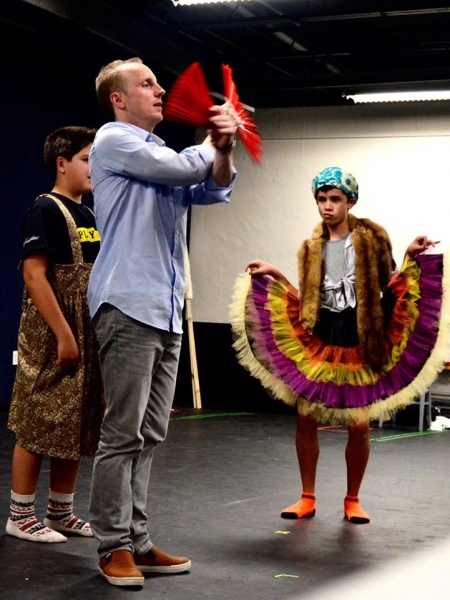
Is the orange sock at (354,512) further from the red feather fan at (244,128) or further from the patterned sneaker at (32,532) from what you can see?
the red feather fan at (244,128)

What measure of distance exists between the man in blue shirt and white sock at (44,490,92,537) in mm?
608

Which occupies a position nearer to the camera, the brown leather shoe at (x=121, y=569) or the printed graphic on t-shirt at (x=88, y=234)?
the brown leather shoe at (x=121, y=569)

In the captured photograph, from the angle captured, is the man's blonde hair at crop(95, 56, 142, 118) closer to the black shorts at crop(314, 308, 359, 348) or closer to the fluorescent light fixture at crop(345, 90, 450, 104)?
the black shorts at crop(314, 308, 359, 348)

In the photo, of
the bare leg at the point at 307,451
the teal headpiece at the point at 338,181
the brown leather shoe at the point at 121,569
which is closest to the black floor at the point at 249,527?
the brown leather shoe at the point at 121,569

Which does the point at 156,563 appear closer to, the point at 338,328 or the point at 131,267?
the point at 131,267

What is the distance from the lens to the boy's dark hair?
333cm

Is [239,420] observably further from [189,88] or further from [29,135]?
[189,88]

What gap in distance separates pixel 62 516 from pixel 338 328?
134cm

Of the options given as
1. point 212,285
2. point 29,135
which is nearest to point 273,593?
point 29,135

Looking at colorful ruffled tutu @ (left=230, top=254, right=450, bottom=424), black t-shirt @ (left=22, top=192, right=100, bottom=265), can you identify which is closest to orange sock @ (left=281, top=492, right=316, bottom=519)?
colorful ruffled tutu @ (left=230, top=254, right=450, bottom=424)

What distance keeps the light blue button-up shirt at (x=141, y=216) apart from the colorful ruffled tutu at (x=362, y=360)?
1175mm

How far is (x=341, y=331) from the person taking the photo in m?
3.87

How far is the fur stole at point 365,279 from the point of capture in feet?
12.4

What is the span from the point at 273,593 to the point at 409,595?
39 cm
